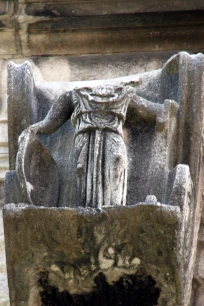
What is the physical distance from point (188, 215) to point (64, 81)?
1.45m

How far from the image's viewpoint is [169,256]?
18.6ft

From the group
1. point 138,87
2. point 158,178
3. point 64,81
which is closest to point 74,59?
point 64,81

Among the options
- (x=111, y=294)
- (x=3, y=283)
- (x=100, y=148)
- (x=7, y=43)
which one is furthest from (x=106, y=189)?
(x=7, y=43)

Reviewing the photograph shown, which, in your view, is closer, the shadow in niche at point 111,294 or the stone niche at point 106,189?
the stone niche at point 106,189

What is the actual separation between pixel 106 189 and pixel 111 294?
483 mm

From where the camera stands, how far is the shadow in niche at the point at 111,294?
5.86 metres

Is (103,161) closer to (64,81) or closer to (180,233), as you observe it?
(180,233)

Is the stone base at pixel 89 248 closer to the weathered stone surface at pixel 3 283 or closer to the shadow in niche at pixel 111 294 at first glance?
the shadow in niche at pixel 111 294

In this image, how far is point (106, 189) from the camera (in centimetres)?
575

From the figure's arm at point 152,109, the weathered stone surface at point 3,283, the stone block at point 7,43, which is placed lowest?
→ the weathered stone surface at point 3,283

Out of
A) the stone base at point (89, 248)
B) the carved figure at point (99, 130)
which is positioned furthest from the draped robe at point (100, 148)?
the stone base at point (89, 248)

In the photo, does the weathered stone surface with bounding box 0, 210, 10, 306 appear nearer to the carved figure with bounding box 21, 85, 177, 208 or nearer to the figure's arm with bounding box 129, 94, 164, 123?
the carved figure with bounding box 21, 85, 177, 208

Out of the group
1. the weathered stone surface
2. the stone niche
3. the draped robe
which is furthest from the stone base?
the weathered stone surface

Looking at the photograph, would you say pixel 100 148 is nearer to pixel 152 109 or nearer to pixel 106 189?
pixel 106 189
